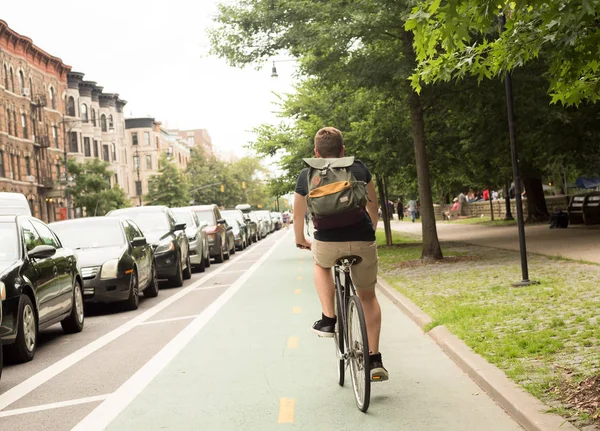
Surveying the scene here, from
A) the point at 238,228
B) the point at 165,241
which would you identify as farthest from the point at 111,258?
the point at 238,228

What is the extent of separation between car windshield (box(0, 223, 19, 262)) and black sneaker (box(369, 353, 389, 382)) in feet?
16.8

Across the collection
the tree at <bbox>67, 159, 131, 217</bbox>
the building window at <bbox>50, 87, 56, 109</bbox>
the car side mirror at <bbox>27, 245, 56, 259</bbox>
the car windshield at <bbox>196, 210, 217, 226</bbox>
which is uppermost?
the building window at <bbox>50, 87, 56, 109</bbox>

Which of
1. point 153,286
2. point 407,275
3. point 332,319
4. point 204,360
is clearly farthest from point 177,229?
point 332,319

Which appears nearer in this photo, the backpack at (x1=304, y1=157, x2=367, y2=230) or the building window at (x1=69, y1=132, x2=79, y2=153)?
the backpack at (x1=304, y1=157, x2=367, y2=230)

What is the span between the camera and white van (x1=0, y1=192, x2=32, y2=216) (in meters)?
18.3

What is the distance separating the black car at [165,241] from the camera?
1814 centimetres

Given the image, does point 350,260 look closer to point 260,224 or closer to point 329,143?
point 329,143

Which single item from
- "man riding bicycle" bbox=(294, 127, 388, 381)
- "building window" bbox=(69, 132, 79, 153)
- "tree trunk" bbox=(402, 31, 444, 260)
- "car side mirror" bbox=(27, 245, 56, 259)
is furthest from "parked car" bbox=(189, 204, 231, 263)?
"building window" bbox=(69, 132, 79, 153)

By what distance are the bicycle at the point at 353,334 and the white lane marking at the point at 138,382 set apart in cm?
177

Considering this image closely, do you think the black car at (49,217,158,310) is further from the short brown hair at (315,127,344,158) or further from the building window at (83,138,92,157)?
the building window at (83,138,92,157)

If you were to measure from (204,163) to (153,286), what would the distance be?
330 ft

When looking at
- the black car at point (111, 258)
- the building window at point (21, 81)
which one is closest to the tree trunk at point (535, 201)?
the black car at point (111, 258)

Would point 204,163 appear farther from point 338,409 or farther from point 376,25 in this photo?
point 338,409

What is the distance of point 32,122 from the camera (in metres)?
60.4
